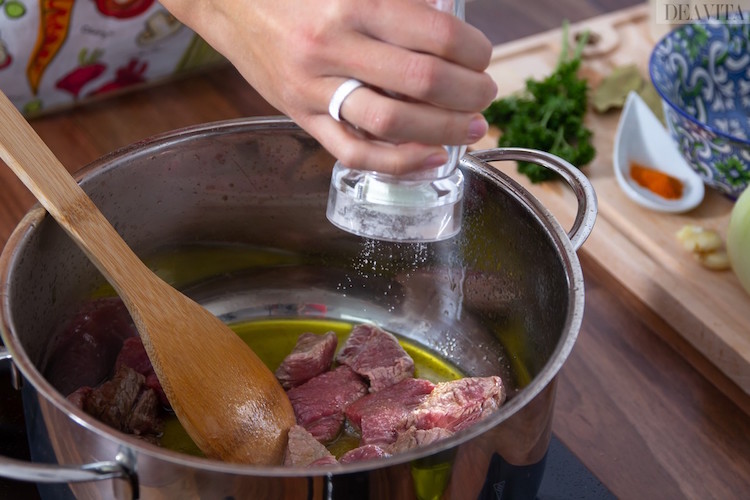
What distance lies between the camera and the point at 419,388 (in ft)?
3.53

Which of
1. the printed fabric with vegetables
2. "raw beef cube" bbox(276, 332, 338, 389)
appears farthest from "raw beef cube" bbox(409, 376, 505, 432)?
the printed fabric with vegetables

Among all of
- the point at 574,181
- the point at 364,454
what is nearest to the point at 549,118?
the point at 574,181

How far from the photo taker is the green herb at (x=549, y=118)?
4.67 feet

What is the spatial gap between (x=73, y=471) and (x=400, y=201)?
35 cm

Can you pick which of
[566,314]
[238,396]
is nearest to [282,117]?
[238,396]

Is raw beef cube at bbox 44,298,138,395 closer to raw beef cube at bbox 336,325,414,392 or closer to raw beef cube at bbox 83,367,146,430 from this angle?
raw beef cube at bbox 83,367,146,430

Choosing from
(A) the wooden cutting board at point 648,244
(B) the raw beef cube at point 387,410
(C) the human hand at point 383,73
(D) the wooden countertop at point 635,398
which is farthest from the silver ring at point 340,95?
(A) the wooden cutting board at point 648,244

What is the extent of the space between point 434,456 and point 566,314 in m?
0.22

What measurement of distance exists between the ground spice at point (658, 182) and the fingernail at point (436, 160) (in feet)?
2.37

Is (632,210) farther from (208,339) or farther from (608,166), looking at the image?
(208,339)

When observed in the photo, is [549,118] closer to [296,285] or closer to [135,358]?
[296,285]

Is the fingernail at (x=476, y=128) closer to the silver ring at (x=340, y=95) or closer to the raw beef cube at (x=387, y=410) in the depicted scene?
the silver ring at (x=340, y=95)

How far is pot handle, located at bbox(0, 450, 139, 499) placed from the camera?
692 mm

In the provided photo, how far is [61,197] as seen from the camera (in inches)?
36.6
